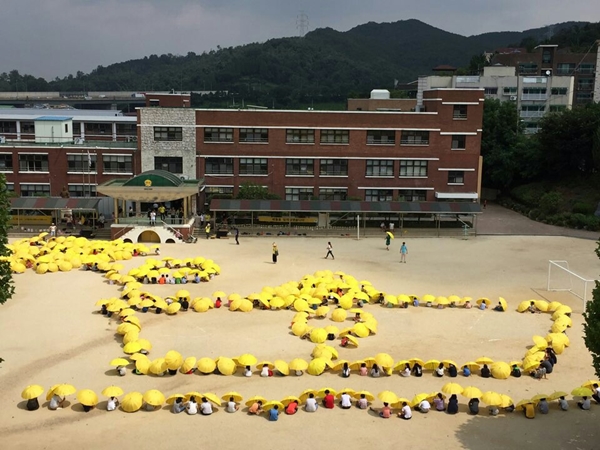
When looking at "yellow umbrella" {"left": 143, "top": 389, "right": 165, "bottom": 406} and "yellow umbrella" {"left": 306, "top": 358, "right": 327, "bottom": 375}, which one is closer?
"yellow umbrella" {"left": 143, "top": 389, "right": 165, "bottom": 406}

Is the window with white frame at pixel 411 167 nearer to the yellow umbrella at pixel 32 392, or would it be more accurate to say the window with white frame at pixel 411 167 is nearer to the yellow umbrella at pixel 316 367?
the yellow umbrella at pixel 316 367

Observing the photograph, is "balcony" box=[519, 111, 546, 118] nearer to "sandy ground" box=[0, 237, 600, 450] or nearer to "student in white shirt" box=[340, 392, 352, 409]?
"sandy ground" box=[0, 237, 600, 450]

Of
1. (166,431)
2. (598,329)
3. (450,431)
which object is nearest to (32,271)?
(166,431)

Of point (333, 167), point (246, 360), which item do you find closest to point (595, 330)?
point (246, 360)

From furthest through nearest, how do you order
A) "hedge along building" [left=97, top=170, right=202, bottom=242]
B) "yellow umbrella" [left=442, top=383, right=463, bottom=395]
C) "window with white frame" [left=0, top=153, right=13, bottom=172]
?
"window with white frame" [left=0, top=153, right=13, bottom=172] → "hedge along building" [left=97, top=170, right=202, bottom=242] → "yellow umbrella" [left=442, top=383, right=463, bottom=395]

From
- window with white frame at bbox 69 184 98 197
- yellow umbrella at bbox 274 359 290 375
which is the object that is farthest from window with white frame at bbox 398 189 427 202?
yellow umbrella at bbox 274 359 290 375

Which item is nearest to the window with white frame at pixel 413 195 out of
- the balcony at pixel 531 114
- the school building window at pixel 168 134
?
the school building window at pixel 168 134

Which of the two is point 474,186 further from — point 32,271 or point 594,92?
point 594,92
